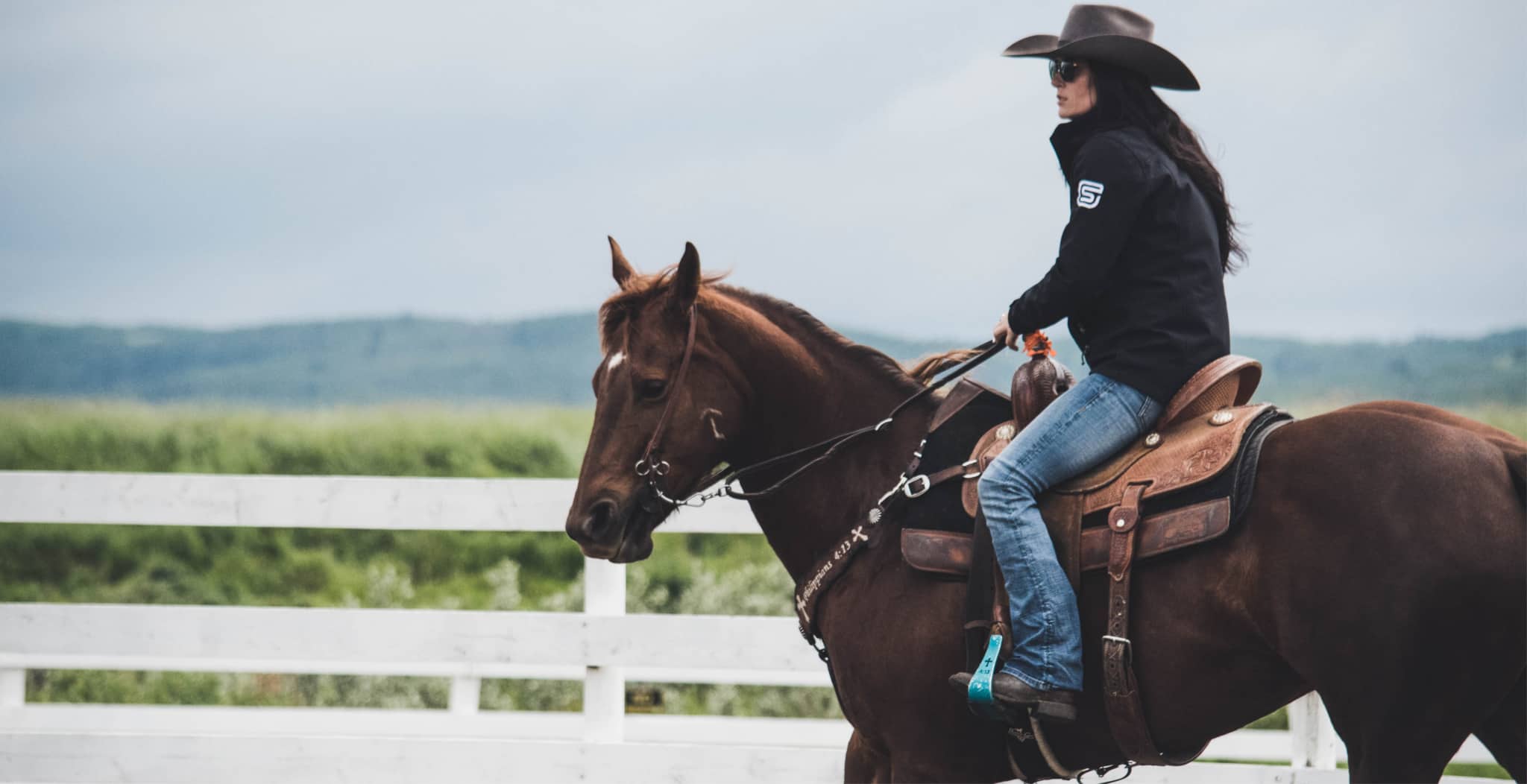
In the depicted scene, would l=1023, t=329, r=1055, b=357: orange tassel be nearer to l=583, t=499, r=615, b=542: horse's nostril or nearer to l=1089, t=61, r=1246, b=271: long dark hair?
l=1089, t=61, r=1246, b=271: long dark hair

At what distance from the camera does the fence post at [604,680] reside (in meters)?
5.18

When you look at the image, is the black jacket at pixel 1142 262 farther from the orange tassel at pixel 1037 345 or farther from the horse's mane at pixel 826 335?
the horse's mane at pixel 826 335

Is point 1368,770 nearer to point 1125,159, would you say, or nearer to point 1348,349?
point 1125,159

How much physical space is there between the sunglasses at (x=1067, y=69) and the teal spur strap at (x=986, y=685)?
1480 mm

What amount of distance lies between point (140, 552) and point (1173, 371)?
38.8ft

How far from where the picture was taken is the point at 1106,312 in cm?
335

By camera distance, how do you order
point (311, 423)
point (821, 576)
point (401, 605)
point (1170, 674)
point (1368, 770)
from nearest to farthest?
point (1368, 770) < point (1170, 674) < point (821, 576) < point (401, 605) < point (311, 423)

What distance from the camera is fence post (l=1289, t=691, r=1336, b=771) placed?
4770mm

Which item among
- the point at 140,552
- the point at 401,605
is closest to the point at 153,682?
the point at 401,605

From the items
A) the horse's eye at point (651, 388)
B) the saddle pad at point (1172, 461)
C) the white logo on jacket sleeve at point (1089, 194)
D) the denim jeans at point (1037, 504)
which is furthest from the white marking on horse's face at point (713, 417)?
the white logo on jacket sleeve at point (1089, 194)

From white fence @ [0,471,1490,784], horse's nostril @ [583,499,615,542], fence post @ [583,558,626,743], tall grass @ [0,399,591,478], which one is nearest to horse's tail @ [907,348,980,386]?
horse's nostril @ [583,499,615,542]

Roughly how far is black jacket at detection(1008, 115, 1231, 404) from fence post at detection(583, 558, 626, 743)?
255cm

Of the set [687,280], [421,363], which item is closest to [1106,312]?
[687,280]

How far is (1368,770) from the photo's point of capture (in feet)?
9.27
